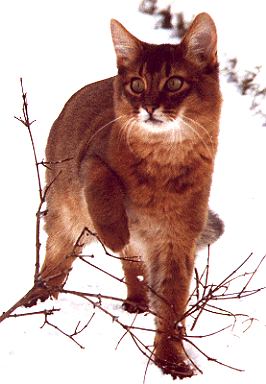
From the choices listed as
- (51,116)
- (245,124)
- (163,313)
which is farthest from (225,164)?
(163,313)

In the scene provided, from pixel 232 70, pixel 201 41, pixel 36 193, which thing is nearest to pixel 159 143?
pixel 201 41

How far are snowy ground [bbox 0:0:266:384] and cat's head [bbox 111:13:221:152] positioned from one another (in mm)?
1008

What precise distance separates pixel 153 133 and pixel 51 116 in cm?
340

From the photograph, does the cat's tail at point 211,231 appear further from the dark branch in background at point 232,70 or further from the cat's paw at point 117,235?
the dark branch in background at point 232,70

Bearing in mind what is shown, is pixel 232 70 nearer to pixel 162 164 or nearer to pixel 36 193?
pixel 36 193

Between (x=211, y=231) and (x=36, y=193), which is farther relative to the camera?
(x=36, y=193)

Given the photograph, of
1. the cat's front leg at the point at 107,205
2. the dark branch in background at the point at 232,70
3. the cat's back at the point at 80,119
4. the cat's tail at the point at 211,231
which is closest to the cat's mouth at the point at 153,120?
the cat's front leg at the point at 107,205

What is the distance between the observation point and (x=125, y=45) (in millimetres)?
3645

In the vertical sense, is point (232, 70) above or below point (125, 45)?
above

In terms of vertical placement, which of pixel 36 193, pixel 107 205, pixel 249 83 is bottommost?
Answer: pixel 107 205

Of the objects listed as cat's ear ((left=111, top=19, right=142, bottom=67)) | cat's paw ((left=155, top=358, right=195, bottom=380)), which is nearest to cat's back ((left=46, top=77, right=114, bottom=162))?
cat's ear ((left=111, top=19, right=142, bottom=67))

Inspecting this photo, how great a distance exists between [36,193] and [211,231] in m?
1.94

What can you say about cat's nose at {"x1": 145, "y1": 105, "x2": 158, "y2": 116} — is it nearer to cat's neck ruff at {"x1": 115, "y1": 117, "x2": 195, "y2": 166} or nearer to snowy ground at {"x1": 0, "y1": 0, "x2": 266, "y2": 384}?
cat's neck ruff at {"x1": 115, "y1": 117, "x2": 195, "y2": 166}

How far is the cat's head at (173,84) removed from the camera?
3.33m
